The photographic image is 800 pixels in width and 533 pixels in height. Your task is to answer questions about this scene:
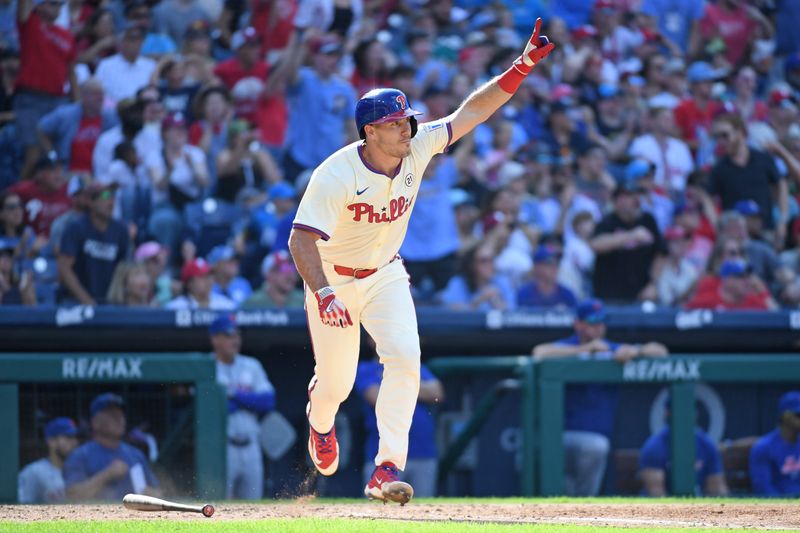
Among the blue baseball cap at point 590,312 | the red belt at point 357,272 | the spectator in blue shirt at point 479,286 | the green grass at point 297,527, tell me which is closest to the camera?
the green grass at point 297,527

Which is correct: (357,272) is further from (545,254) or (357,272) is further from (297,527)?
(545,254)

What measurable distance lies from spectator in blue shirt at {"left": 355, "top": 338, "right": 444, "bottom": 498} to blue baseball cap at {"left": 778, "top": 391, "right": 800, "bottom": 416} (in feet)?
7.46

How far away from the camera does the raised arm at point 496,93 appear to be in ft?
19.2

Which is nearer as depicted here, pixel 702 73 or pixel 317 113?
pixel 317 113

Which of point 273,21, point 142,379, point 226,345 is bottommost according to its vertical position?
point 142,379

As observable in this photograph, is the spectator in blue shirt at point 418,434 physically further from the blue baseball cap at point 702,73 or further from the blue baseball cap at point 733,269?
the blue baseball cap at point 702,73

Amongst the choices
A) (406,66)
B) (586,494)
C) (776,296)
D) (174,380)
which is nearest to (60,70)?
(406,66)

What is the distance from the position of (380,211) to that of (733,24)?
8414 mm

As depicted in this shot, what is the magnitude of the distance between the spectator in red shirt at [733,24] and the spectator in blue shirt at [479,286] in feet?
14.6

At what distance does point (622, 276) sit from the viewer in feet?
33.3

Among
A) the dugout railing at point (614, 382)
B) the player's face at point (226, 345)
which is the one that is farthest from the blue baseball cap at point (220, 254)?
the dugout railing at point (614, 382)

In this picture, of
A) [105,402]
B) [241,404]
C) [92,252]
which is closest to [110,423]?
[105,402]

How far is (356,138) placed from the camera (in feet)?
34.0

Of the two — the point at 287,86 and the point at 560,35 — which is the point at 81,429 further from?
the point at 560,35
